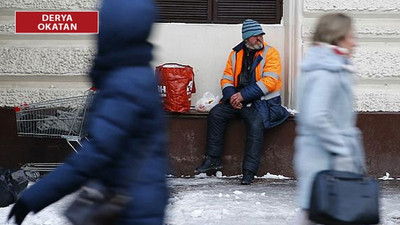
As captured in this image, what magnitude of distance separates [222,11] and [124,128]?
21.1 ft

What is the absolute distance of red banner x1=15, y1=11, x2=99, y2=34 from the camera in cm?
850

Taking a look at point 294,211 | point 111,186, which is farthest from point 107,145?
point 294,211

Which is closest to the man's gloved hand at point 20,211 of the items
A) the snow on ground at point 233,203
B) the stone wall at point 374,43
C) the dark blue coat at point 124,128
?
the dark blue coat at point 124,128

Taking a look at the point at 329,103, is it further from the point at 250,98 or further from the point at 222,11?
the point at 222,11

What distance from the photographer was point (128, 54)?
269cm

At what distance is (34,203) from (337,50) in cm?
189

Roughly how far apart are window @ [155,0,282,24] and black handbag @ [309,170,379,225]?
5.26m

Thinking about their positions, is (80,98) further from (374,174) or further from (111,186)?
(111,186)

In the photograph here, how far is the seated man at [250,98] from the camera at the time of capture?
816 centimetres

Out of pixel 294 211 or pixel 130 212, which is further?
pixel 294 211

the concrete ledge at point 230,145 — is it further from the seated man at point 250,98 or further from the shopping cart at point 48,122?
the shopping cart at point 48,122

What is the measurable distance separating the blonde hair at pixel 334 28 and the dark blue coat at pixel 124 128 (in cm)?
151

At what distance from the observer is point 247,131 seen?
8.23m

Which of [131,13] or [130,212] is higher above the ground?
[131,13]
